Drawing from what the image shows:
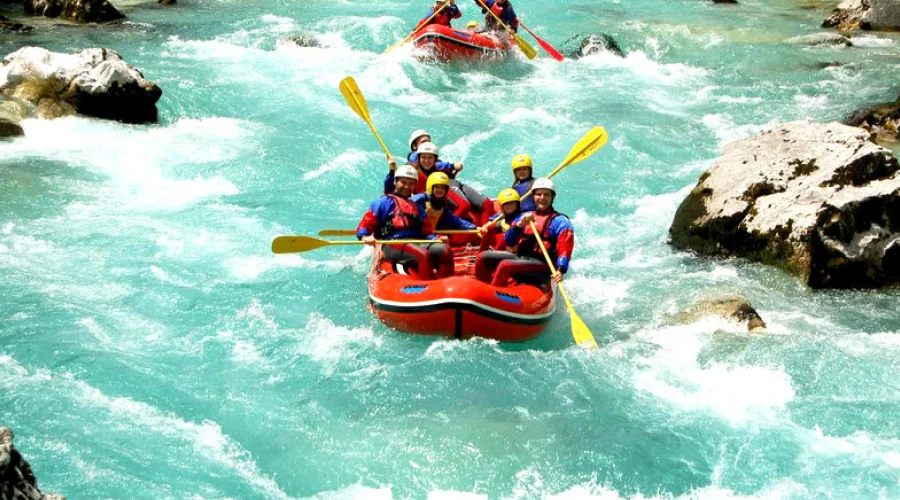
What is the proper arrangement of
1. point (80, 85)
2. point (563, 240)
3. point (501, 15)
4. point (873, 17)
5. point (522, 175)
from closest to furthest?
point (563, 240)
point (522, 175)
point (80, 85)
point (501, 15)
point (873, 17)

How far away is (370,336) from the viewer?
7195 mm

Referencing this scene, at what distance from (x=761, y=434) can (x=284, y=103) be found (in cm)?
908

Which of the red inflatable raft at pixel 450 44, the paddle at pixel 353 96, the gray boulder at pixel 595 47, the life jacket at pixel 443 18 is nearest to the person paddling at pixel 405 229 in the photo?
the paddle at pixel 353 96

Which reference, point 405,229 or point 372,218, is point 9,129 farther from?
point 405,229

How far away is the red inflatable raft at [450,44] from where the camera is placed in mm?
15047

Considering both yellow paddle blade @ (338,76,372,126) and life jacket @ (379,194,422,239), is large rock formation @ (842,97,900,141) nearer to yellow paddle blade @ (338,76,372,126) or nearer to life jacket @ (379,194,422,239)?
yellow paddle blade @ (338,76,372,126)

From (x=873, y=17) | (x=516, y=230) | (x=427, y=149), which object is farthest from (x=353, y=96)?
(x=873, y=17)

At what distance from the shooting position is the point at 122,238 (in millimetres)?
8844

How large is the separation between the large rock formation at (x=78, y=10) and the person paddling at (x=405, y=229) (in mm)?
11795

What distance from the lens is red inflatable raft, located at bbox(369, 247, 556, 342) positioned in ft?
22.1

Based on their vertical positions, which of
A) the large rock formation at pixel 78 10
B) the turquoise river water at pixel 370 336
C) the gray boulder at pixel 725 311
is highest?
the large rock formation at pixel 78 10

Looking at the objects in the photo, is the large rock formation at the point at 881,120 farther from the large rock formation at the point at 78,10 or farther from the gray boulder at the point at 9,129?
the large rock formation at the point at 78,10

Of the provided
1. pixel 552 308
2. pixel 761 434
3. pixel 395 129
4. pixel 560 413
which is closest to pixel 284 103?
pixel 395 129

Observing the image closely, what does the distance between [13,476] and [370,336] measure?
13.9ft
